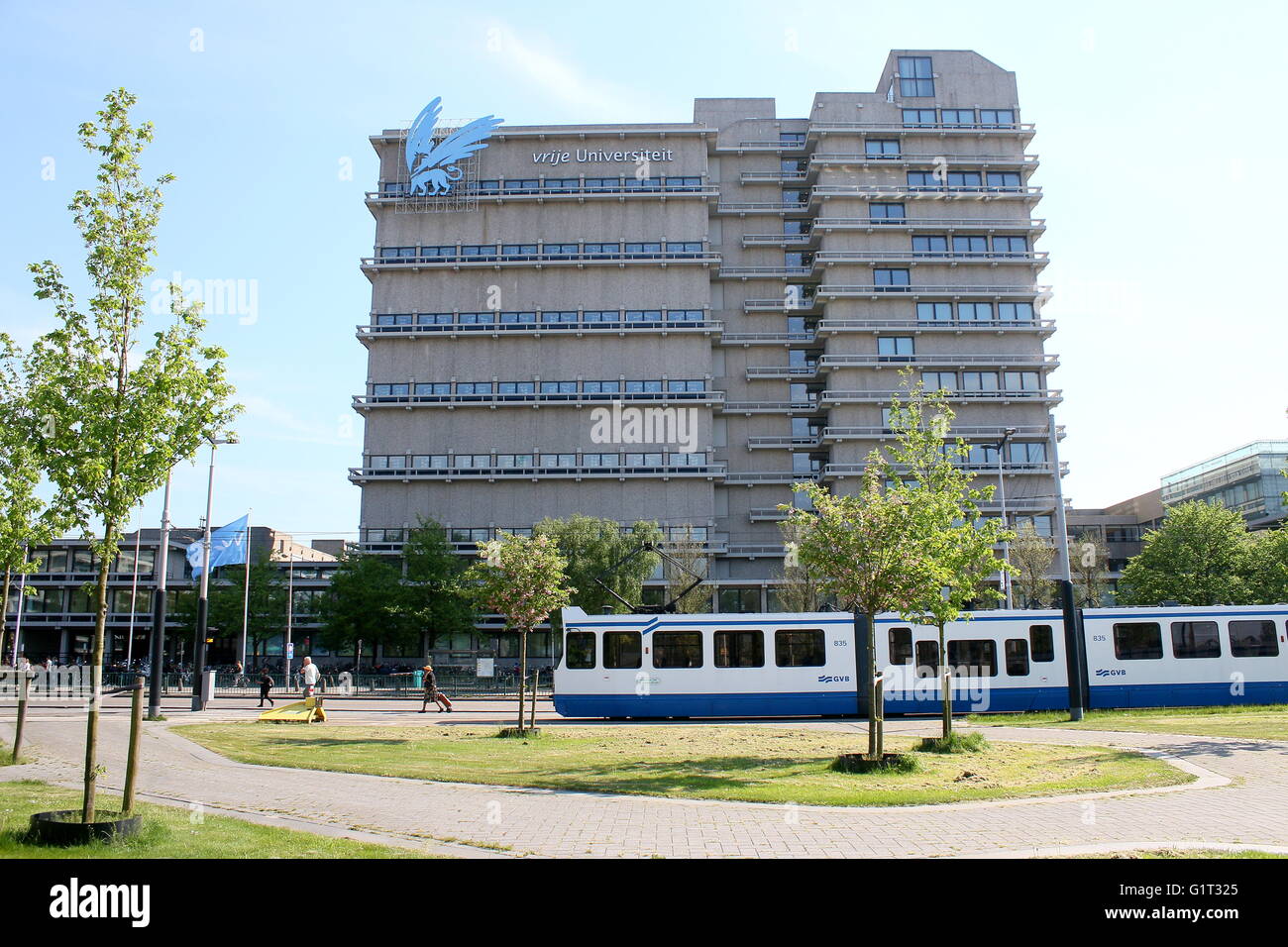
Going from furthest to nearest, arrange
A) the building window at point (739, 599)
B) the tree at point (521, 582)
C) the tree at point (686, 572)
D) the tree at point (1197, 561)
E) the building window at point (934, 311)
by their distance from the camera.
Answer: the building window at point (934, 311), the building window at point (739, 599), the tree at point (686, 572), the tree at point (1197, 561), the tree at point (521, 582)

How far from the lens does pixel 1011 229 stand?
7306cm

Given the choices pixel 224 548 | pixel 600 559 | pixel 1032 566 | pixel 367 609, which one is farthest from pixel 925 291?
pixel 224 548

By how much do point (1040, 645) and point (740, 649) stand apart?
894 centimetres

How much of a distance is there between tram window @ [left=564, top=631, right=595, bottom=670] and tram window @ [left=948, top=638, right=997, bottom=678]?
420 inches

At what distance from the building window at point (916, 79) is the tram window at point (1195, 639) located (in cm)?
6250

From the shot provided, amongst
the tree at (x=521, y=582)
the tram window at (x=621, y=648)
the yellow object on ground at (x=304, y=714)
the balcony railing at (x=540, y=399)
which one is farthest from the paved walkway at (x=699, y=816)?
the balcony railing at (x=540, y=399)

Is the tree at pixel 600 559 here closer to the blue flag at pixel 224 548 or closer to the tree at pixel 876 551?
the blue flag at pixel 224 548

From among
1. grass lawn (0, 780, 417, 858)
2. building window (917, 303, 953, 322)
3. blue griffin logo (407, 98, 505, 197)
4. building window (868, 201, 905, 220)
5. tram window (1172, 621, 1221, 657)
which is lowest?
grass lawn (0, 780, 417, 858)

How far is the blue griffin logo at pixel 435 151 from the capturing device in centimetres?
7112

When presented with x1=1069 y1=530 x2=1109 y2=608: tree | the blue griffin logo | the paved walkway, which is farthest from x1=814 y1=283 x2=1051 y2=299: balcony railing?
the paved walkway

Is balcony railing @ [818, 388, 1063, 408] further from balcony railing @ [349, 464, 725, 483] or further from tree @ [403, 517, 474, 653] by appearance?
tree @ [403, 517, 474, 653]

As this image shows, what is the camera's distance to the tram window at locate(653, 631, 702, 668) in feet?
86.5

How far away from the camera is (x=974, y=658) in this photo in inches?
1036

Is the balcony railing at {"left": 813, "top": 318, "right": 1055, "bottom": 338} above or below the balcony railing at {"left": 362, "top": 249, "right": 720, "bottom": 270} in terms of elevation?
below
